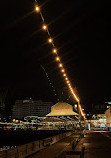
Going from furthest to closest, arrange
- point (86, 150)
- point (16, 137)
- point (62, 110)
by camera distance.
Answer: point (62, 110) < point (16, 137) < point (86, 150)

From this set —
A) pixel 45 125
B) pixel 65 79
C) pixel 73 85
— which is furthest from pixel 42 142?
pixel 45 125

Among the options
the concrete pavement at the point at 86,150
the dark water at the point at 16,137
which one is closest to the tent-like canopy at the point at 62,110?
the dark water at the point at 16,137

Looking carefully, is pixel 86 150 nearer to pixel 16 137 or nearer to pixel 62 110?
pixel 62 110

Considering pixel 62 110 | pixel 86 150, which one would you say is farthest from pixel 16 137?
pixel 86 150

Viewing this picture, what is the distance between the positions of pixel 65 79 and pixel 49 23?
13.2 m

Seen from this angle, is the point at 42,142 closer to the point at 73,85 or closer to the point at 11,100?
the point at 73,85

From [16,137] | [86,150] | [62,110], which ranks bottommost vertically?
[86,150]

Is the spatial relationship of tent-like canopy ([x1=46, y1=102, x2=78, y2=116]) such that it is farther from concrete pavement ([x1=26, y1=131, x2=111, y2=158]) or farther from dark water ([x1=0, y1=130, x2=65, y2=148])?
concrete pavement ([x1=26, y1=131, x2=111, y2=158])

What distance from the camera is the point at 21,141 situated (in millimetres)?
38469

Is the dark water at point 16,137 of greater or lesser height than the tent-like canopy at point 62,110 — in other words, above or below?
below

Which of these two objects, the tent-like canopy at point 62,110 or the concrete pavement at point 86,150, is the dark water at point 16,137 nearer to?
the tent-like canopy at point 62,110

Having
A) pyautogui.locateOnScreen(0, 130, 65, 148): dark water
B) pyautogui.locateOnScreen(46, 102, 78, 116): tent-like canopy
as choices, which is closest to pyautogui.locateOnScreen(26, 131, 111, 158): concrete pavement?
pyautogui.locateOnScreen(46, 102, 78, 116): tent-like canopy

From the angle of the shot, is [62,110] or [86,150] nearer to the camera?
[86,150]

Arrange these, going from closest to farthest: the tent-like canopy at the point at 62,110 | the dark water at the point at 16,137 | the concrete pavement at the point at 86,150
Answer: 1. the concrete pavement at the point at 86,150
2. the dark water at the point at 16,137
3. the tent-like canopy at the point at 62,110
